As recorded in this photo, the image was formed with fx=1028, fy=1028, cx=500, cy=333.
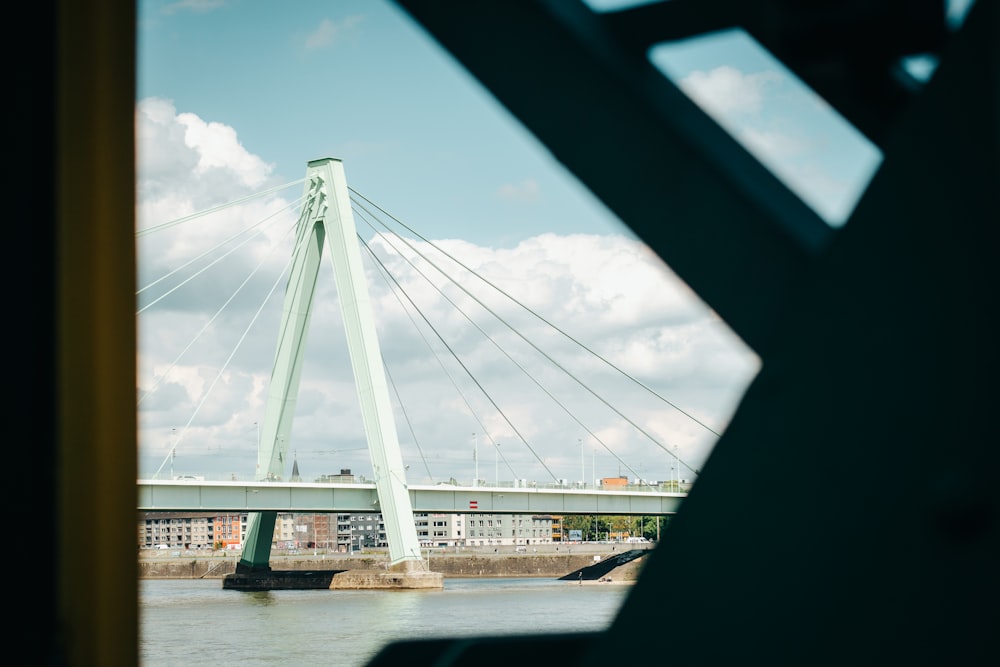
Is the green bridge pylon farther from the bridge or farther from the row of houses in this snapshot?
the row of houses

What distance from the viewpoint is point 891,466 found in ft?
1.78

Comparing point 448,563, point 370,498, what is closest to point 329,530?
point 448,563

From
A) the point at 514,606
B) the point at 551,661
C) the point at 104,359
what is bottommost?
the point at 514,606

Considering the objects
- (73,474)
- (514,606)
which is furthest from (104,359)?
(514,606)

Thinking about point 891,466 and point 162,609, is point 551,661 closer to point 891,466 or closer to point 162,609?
point 891,466

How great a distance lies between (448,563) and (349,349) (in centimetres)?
2972

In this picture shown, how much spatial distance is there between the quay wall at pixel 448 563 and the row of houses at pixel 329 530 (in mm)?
38164

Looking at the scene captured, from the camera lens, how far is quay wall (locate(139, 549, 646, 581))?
47.0 m

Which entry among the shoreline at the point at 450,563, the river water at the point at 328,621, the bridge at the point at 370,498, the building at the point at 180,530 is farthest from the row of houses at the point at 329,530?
the river water at the point at 328,621

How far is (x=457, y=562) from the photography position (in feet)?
164

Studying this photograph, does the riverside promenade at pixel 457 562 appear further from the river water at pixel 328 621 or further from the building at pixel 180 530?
the building at pixel 180 530

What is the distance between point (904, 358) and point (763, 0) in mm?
250

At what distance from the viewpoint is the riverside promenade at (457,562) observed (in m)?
46.7

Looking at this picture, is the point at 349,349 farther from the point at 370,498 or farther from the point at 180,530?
the point at 180,530
